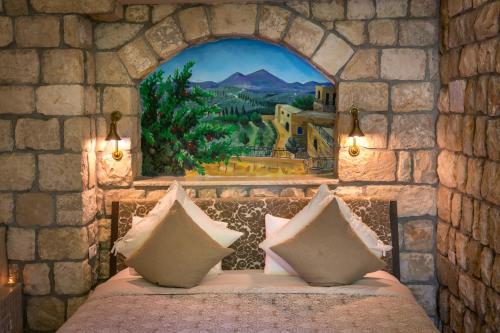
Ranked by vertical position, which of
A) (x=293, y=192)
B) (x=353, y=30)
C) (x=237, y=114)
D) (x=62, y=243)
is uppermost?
(x=353, y=30)

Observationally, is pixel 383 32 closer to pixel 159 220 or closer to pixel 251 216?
pixel 251 216

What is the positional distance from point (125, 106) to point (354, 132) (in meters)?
1.58

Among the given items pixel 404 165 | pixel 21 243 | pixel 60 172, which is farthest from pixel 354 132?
pixel 21 243

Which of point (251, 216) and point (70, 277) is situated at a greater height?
point (251, 216)

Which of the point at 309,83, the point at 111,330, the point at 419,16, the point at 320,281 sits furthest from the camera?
the point at 309,83

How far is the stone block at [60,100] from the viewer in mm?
4117

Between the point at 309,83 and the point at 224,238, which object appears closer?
the point at 224,238

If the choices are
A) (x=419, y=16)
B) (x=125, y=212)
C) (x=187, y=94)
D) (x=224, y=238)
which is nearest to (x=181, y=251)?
(x=224, y=238)

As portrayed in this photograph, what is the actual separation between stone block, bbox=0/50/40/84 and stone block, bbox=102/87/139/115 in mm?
512

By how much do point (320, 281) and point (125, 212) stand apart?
1455 millimetres

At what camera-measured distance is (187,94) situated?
15.9 feet

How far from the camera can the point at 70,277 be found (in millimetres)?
4215

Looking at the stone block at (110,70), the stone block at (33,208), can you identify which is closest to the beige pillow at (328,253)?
the stone block at (33,208)

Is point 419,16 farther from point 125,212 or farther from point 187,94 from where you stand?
point 125,212
